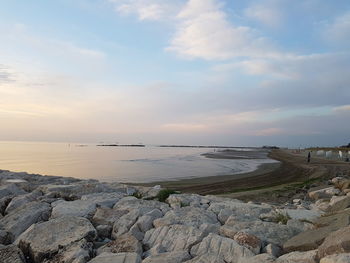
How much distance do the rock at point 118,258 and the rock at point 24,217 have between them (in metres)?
2.32

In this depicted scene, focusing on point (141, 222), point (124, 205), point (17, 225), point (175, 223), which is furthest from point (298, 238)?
point (17, 225)

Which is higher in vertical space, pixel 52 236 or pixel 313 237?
pixel 313 237

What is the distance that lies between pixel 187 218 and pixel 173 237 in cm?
78

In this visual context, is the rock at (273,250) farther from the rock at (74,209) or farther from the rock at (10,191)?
the rock at (10,191)

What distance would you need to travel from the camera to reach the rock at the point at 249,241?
462cm

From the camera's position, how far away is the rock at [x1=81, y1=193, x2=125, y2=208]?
7.19 meters

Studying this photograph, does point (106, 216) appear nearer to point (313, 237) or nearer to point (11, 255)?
point (11, 255)

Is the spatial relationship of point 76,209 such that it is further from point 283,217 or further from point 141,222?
point 283,217

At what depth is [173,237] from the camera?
17.0ft

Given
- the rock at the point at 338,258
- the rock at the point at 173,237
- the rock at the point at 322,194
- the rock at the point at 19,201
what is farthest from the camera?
the rock at the point at 322,194

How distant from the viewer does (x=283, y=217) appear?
6.14 meters

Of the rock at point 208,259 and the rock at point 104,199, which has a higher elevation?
the rock at point 104,199

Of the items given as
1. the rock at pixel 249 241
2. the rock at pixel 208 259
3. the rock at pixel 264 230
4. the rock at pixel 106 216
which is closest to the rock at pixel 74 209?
the rock at pixel 106 216

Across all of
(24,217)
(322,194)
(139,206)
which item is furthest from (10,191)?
(322,194)
